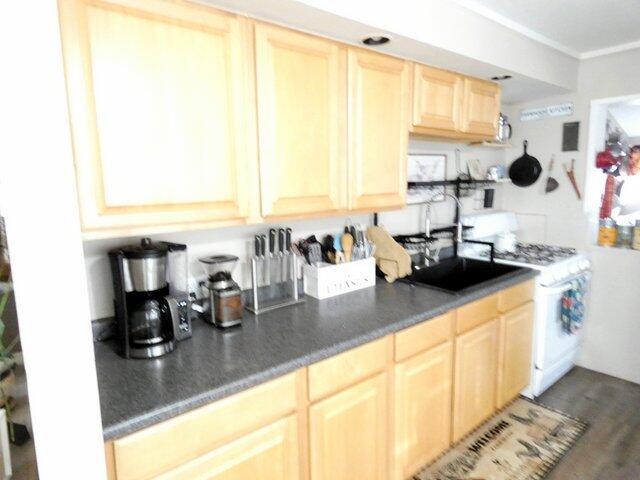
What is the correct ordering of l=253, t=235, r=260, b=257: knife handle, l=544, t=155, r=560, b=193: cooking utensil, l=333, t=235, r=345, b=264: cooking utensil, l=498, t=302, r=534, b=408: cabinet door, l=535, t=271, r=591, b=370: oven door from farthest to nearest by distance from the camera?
l=544, t=155, r=560, b=193: cooking utensil → l=535, t=271, r=591, b=370: oven door → l=498, t=302, r=534, b=408: cabinet door → l=333, t=235, r=345, b=264: cooking utensil → l=253, t=235, r=260, b=257: knife handle

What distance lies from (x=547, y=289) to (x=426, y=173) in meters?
1.04

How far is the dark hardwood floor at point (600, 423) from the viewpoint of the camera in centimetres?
192

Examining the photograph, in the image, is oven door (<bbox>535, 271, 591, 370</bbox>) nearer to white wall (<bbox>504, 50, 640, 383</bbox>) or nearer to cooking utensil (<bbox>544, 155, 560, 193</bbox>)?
white wall (<bbox>504, 50, 640, 383</bbox>)

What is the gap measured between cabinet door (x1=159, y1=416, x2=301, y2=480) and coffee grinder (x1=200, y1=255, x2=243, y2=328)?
0.45 metres

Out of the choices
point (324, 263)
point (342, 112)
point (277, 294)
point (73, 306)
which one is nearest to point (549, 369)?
point (324, 263)

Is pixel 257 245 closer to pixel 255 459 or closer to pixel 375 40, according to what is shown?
pixel 255 459

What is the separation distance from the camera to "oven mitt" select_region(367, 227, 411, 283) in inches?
83.2

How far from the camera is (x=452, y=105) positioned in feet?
6.89

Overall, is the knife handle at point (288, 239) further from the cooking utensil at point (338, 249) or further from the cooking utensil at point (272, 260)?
the cooking utensil at point (338, 249)

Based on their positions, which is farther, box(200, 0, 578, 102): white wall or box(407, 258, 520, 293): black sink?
box(407, 258, 520, 293): black sink

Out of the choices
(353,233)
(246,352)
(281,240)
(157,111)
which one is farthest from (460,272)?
(157,111)

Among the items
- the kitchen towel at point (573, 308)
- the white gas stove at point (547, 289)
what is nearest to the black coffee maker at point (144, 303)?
the white gas stove at point (547, 289)

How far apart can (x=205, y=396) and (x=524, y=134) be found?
3.03 meters

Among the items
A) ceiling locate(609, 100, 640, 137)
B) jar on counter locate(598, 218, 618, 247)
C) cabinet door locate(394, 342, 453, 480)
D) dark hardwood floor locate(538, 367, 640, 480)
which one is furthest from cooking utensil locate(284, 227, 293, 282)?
ceiling locate(609, 100, 640, 137)
